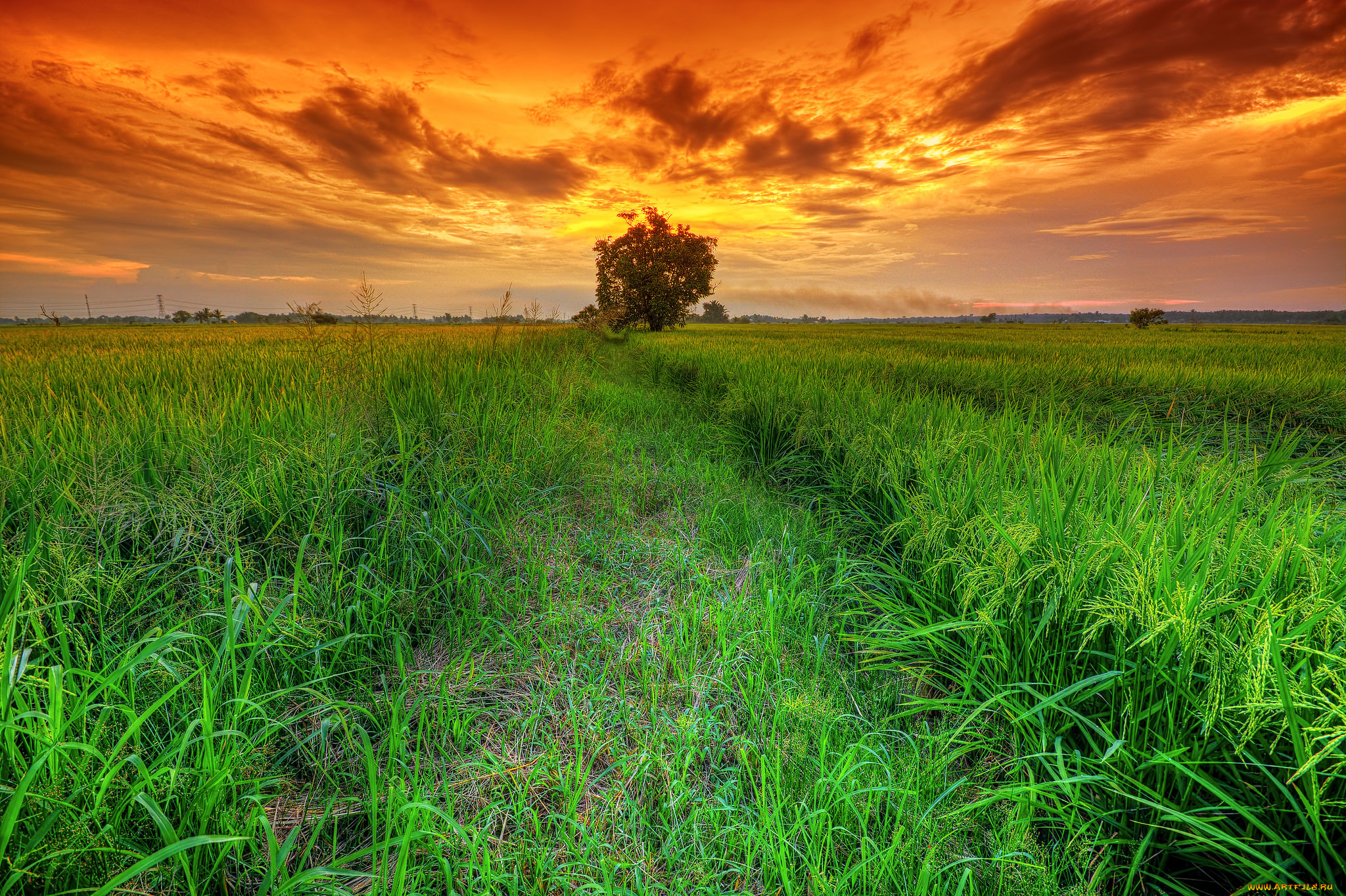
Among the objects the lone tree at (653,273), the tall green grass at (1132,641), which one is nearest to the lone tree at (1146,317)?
the lone tree at (653,273)

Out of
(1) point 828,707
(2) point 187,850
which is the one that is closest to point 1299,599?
(1) point 828,707

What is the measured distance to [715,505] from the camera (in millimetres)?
3744

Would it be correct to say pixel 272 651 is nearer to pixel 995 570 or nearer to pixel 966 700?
pixel 966 700

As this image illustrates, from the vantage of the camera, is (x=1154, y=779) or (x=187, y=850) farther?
(x=1154, y=779)

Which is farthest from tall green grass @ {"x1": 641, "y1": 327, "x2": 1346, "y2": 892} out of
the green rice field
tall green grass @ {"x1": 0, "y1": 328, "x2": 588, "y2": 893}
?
tall green grass @ {"x1": 0, "y1": 328, "x2": 588, "y2": 893}

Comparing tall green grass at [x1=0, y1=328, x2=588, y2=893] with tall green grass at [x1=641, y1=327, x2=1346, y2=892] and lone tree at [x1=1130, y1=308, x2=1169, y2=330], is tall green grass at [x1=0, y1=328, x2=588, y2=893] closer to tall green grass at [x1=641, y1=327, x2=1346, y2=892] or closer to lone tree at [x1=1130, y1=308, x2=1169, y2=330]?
tall green grass at [x1=641, y1=327, x2=1346, y2=892]

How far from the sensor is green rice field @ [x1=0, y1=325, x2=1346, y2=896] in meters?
1.25

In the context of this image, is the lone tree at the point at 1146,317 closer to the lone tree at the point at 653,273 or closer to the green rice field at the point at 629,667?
the lone tree at the point at 653,273

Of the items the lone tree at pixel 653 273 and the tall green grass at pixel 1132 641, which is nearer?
the tall green grass at pixel 1132 641

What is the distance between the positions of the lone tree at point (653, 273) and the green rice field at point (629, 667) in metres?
31.6

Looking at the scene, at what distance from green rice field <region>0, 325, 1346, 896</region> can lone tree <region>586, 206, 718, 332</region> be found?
1245 inches

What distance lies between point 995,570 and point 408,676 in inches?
97.3

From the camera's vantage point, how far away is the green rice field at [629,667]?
125 cm

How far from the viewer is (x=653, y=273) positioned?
1335 inches
